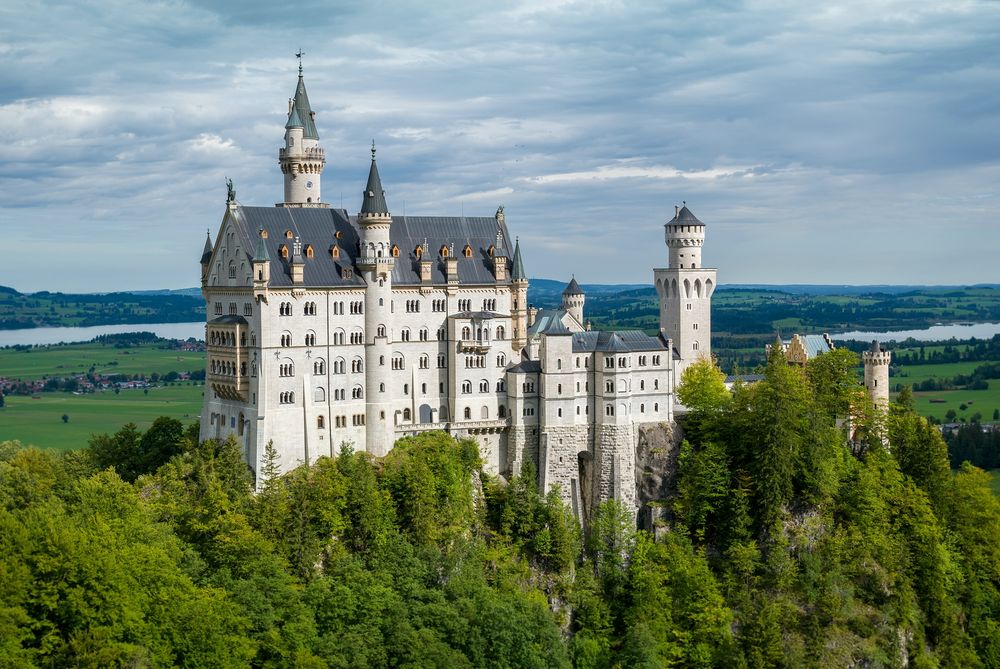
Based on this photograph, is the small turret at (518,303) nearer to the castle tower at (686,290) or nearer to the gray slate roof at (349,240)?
the gray slate roof at (349,240)

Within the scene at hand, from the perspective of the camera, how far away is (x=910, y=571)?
327 ft

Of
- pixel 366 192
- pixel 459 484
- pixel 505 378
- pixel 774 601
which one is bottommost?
pixel 774 601

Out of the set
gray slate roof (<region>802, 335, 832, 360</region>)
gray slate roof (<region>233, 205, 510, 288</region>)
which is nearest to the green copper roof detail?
gray slate roof (<region>233, 205, 510, 288</region>)

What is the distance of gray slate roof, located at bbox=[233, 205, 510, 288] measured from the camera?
92250mm

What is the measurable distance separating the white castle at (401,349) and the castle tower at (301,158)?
0.11 m

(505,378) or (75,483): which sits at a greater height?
(505,378)

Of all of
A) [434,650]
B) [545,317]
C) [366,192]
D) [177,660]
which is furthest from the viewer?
[545,317]

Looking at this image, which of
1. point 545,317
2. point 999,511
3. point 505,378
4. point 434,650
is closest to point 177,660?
point 434,650

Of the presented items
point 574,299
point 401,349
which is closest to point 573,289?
point 574,299

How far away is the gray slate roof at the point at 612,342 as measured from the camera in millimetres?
98125

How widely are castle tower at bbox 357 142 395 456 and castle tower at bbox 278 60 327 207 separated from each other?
8785mm

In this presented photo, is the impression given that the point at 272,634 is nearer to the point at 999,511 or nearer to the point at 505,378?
the point at 505,378

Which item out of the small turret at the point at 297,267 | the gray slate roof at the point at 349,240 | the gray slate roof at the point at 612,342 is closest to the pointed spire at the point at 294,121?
the gray slate roof at the point at 349,240

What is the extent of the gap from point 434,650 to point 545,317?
33160 millimetres
